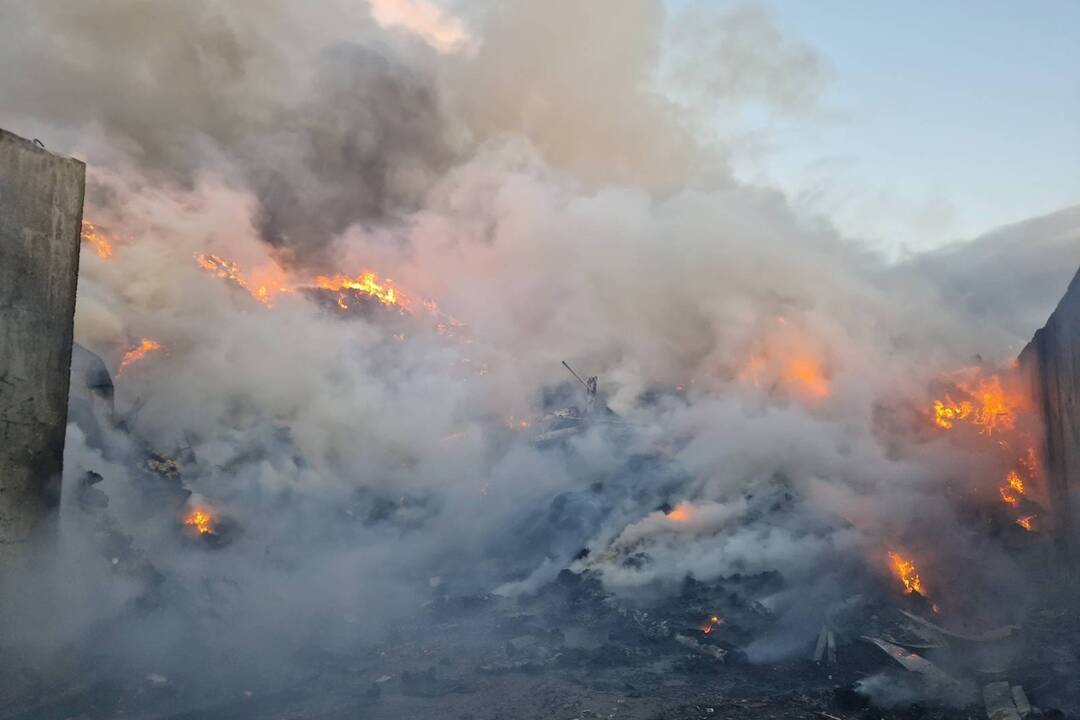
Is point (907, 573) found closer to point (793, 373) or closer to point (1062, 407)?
point (1062, 407)

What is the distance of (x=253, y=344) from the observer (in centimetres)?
2459

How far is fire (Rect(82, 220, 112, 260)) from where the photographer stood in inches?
863

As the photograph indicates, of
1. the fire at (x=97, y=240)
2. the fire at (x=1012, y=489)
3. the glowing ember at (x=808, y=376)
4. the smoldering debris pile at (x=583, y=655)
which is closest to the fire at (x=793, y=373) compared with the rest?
the glowing ember at (x=808, y=376)

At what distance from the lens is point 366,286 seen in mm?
31781

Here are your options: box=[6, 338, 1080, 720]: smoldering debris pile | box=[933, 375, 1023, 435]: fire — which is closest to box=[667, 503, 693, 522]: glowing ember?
box=[6, 338, 1080, 720]: smoldering debris pile

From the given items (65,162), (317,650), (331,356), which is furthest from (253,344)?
(65,162)

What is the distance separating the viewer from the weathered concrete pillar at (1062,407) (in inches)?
459

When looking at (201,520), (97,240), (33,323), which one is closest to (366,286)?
(97,240)

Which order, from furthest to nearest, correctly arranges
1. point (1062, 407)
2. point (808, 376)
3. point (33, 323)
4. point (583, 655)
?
point (808, 376) < point (1062, 407) < point (583, 655) < point (33, 323)

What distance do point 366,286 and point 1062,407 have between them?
2612 centimetres

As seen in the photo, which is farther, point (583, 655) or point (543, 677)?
point (583, 655)

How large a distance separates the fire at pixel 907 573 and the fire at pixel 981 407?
16.3ft

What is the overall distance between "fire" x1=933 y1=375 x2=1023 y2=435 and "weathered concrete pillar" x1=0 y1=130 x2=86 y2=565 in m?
17.5

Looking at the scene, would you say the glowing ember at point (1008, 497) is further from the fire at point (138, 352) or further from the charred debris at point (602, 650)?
the fire at point (138, 352)
